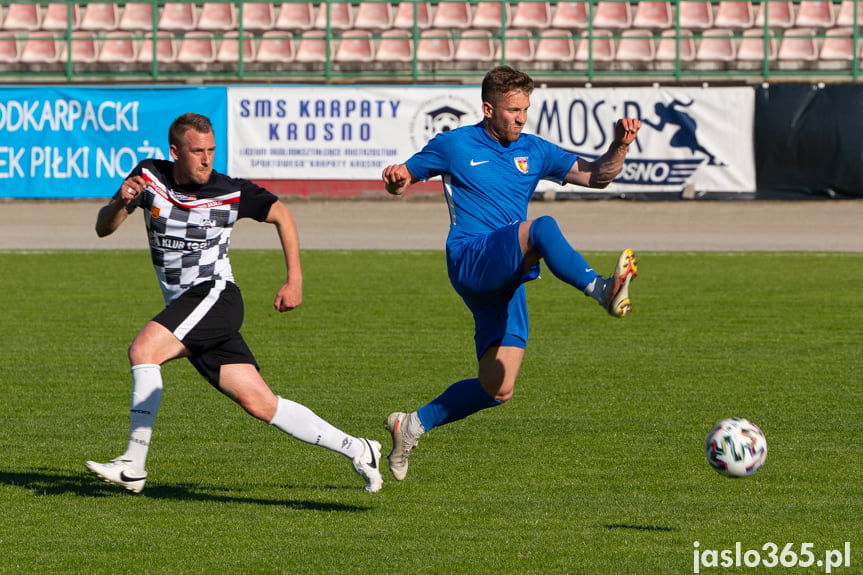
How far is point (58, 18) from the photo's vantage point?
101 feet

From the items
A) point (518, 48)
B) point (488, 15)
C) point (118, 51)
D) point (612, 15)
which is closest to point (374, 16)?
point (488, 15)

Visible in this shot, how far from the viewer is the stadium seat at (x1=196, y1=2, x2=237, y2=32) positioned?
30.4 m

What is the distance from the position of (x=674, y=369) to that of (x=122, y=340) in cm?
497

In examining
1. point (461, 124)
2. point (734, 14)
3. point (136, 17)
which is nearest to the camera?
point (461, 124)

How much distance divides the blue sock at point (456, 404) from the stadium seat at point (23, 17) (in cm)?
2685

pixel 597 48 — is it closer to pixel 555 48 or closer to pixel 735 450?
pixel 555 48

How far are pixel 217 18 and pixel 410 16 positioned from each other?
4.70 m

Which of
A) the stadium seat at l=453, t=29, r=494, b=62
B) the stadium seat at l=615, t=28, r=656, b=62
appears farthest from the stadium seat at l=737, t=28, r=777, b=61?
the stadium seat at l=453, t=29, r=494, b=62

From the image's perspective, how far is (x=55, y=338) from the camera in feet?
37.8

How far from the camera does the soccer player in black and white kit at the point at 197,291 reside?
231 inches

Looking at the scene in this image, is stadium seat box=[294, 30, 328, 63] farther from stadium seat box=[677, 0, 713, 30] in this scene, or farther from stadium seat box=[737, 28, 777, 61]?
stadium seat box=[737, 28, 777, 61]

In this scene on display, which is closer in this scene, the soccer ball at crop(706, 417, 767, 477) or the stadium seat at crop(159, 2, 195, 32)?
the soccer ball at crop(706, 417, 767, 477)

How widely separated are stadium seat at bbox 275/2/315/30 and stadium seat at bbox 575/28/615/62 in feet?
21.1

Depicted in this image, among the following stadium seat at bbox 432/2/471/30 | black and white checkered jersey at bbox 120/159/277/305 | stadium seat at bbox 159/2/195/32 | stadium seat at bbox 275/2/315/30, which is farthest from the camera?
stadium seat at bbox 159/2/195/32
